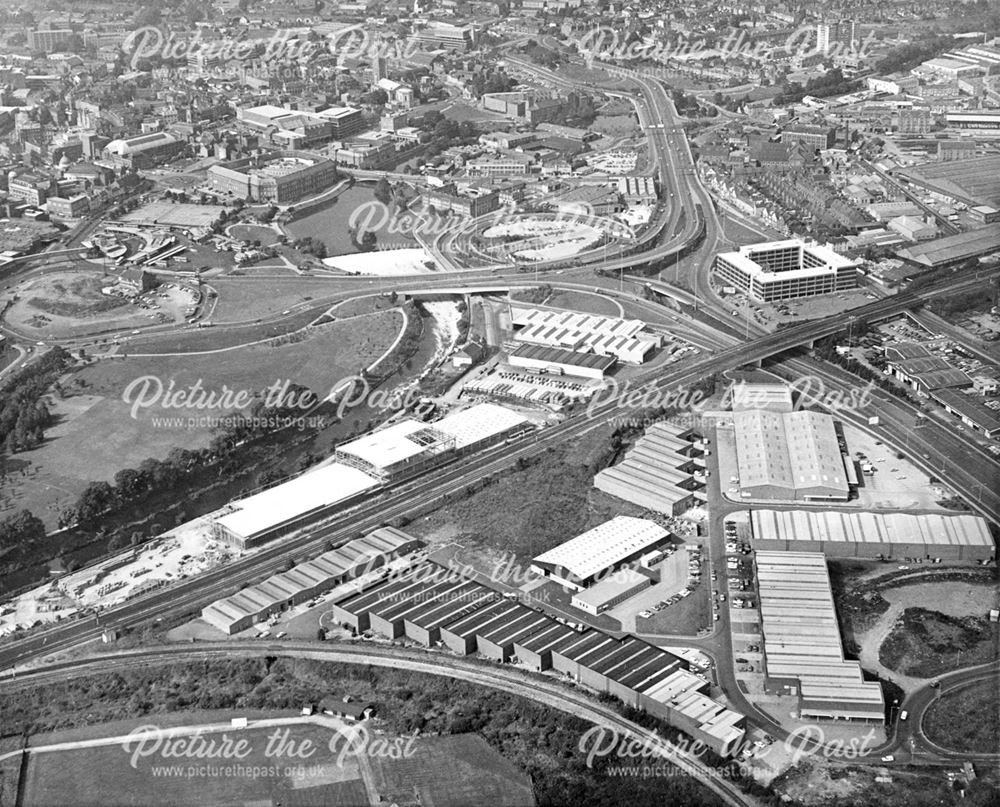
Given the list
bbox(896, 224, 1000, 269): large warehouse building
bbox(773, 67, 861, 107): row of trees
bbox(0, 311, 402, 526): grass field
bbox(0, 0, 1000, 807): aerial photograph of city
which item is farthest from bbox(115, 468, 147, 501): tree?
bbox(773, 67, 861, 107): row of trees

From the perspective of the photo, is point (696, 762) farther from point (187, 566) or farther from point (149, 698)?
point (187, 566)

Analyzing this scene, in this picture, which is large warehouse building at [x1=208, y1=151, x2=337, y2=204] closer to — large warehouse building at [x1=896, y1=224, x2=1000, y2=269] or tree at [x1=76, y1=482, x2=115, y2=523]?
large warehouse building at [x1=896, y1=224, x2=1000, y2=269]

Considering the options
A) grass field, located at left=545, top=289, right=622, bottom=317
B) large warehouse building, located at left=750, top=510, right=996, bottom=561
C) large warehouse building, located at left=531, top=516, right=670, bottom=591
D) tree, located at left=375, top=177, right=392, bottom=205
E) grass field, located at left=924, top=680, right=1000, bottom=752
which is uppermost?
grass field, located at left=924, top=680, right=1000, bottom=752

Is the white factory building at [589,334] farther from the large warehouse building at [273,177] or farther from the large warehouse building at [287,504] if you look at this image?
the large warehouse building at [273,177]

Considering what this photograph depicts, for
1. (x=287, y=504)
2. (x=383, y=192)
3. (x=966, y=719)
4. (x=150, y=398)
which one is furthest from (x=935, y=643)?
(x=383, y=192)

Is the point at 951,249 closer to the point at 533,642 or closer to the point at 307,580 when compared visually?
the point at 533,642

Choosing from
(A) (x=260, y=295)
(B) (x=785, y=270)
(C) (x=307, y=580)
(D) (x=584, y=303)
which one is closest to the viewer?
(C) (x=307, y=580)
